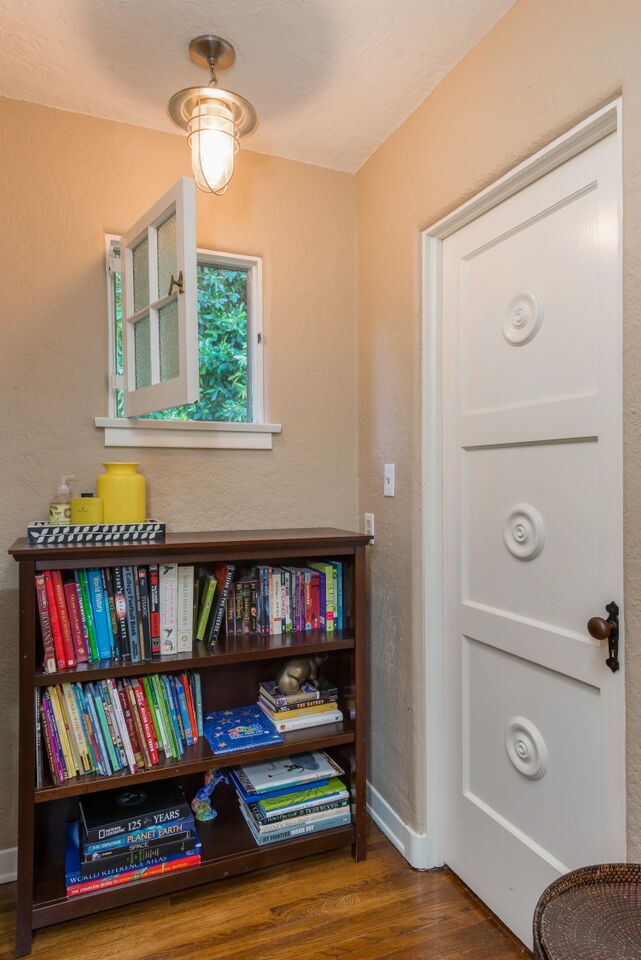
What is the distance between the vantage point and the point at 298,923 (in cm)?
165

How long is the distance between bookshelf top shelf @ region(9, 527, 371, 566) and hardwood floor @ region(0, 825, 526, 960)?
103cm

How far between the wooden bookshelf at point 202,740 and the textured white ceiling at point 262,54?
A: 1.41 metres

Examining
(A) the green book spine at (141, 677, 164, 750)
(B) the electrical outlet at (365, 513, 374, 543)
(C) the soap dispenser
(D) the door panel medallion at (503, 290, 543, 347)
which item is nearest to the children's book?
(A) the green book spine at (141, 677, 164, 750)

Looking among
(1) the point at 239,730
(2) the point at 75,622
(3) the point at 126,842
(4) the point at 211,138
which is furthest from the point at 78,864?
(4) the point at 211,138

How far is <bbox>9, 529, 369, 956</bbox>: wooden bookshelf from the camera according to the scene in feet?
5.08

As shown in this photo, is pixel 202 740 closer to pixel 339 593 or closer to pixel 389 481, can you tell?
pixel 339 593

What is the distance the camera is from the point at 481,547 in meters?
1.72

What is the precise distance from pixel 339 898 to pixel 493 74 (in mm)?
2402

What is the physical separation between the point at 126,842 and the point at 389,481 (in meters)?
1.39

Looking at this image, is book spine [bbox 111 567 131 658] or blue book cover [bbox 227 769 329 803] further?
blue book cover [bbox 227 769 329 803]

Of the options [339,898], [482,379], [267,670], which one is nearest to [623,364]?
[482,379]

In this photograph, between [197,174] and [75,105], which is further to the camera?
[75,105]

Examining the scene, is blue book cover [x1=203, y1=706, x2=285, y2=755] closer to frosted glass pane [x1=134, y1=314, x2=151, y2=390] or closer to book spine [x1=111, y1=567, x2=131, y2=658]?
book spine [x1=111, y1=567, x2=131, y2=658]

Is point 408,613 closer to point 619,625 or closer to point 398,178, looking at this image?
point 619,625
